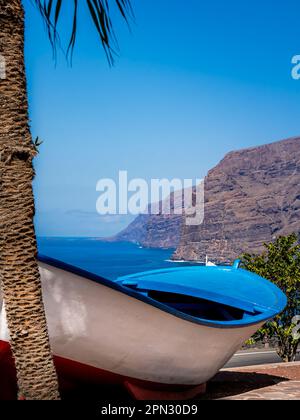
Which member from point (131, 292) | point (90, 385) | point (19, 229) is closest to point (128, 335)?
point (131, 292)

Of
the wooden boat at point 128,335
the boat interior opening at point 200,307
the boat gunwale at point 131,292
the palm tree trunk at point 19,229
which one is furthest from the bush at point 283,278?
the palm tree trunk at point 19,229

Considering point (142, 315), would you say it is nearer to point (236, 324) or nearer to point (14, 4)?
point (236, 324)

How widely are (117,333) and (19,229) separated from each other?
3129 millimetres

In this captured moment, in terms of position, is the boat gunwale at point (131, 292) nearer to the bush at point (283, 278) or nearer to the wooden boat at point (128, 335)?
the wooden boat at point (128, 335)

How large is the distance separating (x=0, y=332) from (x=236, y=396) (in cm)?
463

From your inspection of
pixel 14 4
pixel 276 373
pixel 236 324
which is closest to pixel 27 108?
pixel 14 4

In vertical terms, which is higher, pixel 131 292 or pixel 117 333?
pixel 131 292

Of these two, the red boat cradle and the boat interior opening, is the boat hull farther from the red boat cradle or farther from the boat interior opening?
the boat interior opening

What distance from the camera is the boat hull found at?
24.4 feet

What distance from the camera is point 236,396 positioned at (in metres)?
10.2

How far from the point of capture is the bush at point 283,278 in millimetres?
21453

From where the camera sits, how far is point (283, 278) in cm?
2173

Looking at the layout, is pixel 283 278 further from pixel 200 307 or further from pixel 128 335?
pixel 128 335

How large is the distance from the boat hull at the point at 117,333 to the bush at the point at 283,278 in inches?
507
